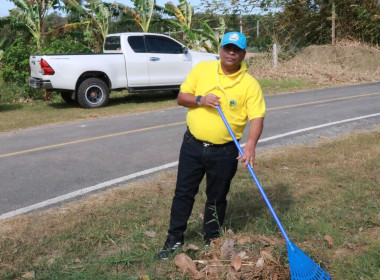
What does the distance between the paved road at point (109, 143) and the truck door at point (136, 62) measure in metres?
1.80

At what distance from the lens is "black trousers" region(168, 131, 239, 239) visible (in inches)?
139

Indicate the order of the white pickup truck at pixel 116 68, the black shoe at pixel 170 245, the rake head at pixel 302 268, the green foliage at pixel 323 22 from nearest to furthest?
the rake head at pixel 302 268
the black shoe at pixel 170 245
the white pickup truck at pixel 116 68
the green foliage at pixel 323 22

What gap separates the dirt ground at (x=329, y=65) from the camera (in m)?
19.8

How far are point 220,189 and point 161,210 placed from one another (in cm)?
127

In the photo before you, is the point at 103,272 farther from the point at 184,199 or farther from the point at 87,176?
the point at 87,176

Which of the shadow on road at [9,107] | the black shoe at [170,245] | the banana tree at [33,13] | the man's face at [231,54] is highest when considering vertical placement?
the banana tree at [33,13]

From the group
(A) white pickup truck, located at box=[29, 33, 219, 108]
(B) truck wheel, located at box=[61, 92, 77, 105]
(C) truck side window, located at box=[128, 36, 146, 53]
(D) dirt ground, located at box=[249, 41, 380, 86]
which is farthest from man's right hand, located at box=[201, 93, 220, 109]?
(D) dirt ground, located at box=[249, 41, 380, 86]

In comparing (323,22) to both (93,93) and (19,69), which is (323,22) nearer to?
(93,93)

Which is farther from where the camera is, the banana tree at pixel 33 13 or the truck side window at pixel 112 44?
the banana tree at pixel 33 13

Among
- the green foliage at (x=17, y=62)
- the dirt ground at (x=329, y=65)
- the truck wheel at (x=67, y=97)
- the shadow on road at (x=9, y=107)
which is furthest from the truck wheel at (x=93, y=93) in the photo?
the dirt ground at (x=329, y=65)

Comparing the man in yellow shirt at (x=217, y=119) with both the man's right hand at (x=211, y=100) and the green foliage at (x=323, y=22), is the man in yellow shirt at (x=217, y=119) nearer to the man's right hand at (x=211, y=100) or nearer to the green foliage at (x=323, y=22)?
the man's right hand at (x=211, y=100)

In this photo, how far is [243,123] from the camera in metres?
3.56

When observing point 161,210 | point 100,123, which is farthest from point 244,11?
point 161,210

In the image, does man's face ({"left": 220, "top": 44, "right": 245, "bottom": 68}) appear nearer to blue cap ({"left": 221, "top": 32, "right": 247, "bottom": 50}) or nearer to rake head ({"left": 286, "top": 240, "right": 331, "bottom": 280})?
blue cap ({"left": 221, "top": 32, "right": 247, "bottom": 50})
